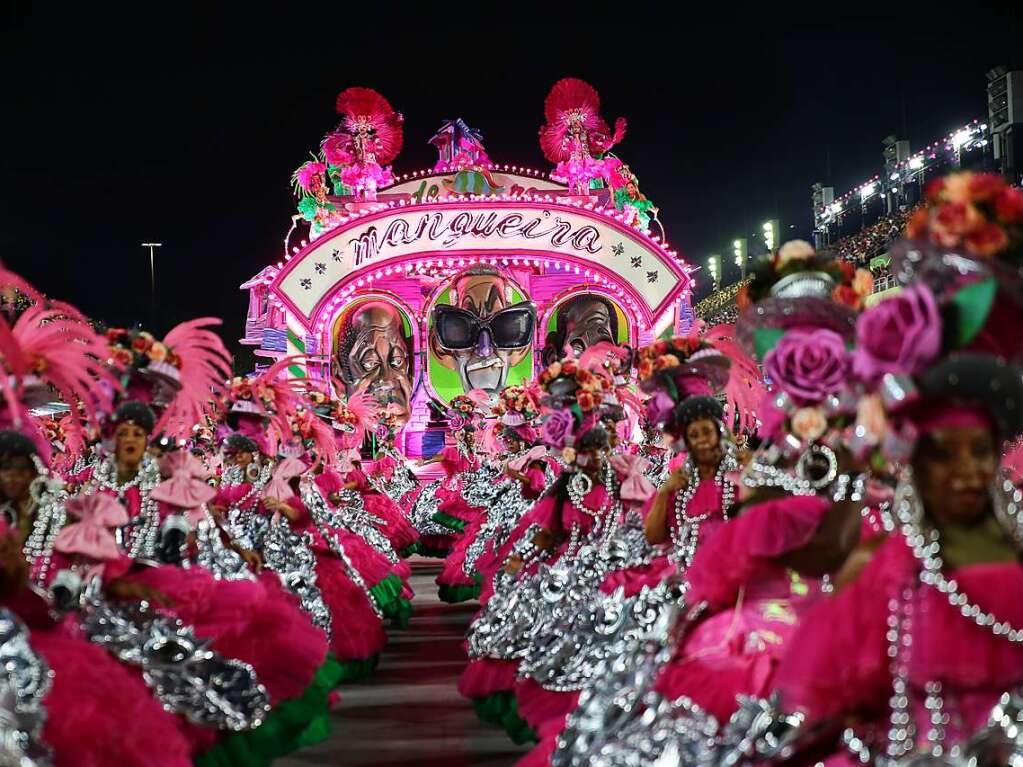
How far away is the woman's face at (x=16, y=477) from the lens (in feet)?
12.8

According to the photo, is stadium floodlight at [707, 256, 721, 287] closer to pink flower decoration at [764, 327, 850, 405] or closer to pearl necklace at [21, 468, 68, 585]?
pink flower decoration at [764, 327, 850, 405]

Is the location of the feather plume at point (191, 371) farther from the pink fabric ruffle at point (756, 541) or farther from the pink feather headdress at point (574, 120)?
the pink feather headdress at point (574, 120)

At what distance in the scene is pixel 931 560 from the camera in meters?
2.40

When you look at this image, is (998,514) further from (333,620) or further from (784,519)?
(333,620)

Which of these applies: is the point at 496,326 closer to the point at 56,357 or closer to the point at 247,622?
the point at 247,622

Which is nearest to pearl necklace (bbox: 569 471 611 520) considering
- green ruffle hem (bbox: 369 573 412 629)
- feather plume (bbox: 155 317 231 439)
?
feather plume (bbox: 155 317 231 439)

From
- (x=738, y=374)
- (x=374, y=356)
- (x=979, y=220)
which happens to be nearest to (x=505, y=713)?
(x=738, y=374)

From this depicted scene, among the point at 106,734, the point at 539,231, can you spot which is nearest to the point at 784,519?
the point at 106,734

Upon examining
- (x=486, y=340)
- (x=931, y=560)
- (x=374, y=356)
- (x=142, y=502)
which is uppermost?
(x=486, y=340)

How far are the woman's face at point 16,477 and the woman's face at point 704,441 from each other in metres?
2.34

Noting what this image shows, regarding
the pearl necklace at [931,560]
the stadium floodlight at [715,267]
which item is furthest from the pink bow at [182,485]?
the stadium floodlight at [715,267]

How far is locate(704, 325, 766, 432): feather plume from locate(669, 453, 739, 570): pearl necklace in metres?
0.79

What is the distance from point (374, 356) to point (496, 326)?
2.06 m

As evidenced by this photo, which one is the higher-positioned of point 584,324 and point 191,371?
point 584,324
